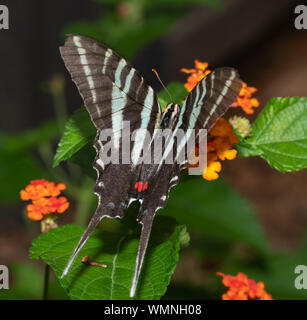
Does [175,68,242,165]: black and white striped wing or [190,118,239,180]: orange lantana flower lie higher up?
[175,68,242,165]: black and white striped wing

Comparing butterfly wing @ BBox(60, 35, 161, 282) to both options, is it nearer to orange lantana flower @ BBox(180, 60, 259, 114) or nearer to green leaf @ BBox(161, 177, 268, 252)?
orange lantana flower @ BBox(180, 60, 259, 114)

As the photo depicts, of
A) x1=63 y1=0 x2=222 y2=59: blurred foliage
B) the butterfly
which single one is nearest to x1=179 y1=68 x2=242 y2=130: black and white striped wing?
the butterfly

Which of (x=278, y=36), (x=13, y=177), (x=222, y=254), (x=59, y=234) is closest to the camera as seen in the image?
(x=59, y=234)

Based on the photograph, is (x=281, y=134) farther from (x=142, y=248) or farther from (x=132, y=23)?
(x=132, y=23)

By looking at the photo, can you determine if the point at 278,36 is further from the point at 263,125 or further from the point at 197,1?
the point at 263,125
